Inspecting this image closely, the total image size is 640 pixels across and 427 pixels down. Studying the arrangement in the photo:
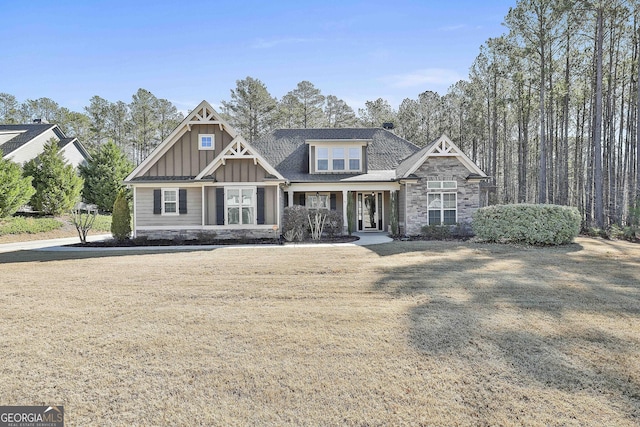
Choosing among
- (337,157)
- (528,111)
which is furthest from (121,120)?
(528,111)

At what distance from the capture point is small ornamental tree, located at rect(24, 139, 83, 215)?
21.0 m

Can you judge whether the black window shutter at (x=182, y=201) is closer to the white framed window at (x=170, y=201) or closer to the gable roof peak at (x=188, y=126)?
the white framed window at (x=170, y=201)

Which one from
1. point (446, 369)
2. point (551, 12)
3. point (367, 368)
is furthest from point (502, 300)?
point (551, 12)

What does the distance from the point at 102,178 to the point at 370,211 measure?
71.1 ft

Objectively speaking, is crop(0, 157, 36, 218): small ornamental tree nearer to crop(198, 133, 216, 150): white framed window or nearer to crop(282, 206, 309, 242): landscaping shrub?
crop(198, 133, 216, 150): white framed window

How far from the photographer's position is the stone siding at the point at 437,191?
1517cm

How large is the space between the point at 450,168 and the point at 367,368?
1370 cm

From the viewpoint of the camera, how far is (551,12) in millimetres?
16344

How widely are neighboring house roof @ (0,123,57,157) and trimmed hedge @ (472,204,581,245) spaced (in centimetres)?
3007

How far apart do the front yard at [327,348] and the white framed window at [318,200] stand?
34.0 ft

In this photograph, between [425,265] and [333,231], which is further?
[333,231]

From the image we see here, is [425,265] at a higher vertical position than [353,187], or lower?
lower

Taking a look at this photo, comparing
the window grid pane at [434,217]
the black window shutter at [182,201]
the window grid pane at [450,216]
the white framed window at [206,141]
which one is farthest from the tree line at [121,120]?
→ the window grid pane at [450,216]

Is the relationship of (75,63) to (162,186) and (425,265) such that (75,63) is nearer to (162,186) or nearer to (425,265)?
(162,186)
